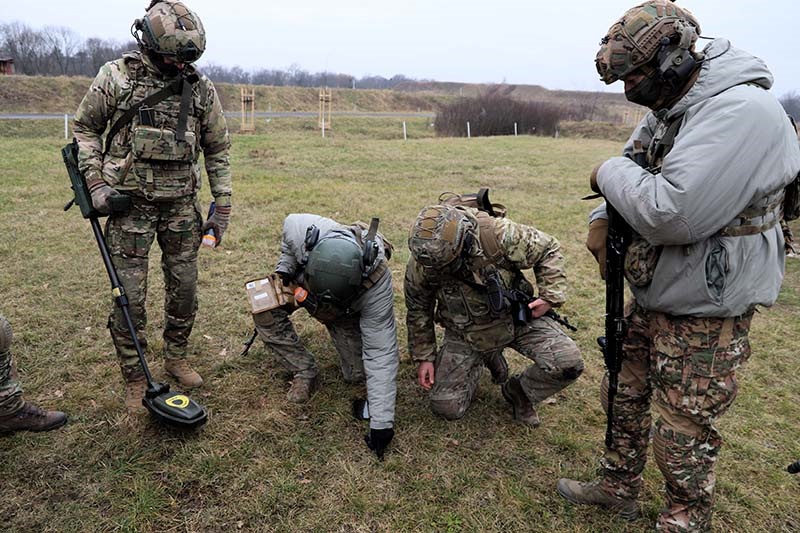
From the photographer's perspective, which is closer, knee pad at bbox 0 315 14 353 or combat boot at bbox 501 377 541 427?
knee pad at bbox 0 315 14 353

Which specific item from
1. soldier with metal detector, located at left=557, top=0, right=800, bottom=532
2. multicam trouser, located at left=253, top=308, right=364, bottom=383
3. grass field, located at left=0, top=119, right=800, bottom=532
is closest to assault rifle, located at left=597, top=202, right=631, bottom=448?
soldier with metal detector, located at left=557, top=0, right=800, bottom=532

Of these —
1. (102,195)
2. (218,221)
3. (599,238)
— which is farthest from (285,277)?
(599,238)

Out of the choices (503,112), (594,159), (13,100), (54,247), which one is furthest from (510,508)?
(13,100)

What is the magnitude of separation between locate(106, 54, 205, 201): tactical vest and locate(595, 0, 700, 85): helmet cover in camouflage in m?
2.66

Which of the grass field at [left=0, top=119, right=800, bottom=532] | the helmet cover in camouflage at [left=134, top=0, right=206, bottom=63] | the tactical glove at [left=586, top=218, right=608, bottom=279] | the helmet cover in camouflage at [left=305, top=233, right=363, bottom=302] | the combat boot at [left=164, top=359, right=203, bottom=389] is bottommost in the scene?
the grass field at [left=0, top=119, right=800, bottom=532]

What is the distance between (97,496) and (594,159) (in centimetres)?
1963

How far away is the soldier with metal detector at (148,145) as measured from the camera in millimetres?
3443

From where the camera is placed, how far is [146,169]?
140 inches

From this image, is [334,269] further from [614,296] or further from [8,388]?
[8,388]

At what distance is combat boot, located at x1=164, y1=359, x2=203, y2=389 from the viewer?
4.25 m

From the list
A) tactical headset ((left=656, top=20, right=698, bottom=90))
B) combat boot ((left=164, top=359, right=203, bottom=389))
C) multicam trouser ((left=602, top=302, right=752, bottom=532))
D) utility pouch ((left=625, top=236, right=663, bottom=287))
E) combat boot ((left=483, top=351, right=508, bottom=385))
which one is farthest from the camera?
combat boot ((left=483, top=351, right=508, bottom=385))

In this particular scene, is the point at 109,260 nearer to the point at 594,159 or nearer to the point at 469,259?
the point at 469,259

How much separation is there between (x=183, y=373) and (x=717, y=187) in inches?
151

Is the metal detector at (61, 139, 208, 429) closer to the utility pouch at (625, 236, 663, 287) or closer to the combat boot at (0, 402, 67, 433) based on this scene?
the combat boot at (0, 402, 67, 433)
